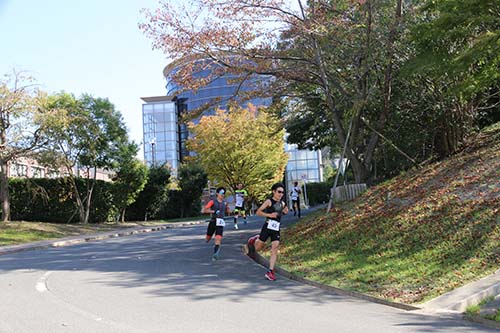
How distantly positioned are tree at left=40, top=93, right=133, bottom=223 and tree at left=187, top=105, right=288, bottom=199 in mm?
11681

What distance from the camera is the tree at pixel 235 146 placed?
42875 mm

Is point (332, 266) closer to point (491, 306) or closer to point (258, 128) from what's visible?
point (491, 306)

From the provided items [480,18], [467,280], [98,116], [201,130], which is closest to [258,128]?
[201,130]

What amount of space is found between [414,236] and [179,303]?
5.47 metres

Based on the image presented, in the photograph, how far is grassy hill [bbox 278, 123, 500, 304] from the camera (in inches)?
330

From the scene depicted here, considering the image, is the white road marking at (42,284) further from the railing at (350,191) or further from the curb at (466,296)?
the railing at (350,191)

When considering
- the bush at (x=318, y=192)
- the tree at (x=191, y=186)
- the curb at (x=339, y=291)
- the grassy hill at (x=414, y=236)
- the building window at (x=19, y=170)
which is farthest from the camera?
the bush at (x=318, y=192)

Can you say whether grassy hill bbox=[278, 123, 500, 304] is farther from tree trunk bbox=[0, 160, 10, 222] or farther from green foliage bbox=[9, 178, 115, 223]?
green foliage bbox=[9, 178, 115, 223]

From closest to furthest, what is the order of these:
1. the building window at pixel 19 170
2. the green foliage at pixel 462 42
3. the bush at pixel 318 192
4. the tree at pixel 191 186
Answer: the green foliage at pixel 462 42 < the building window at pixel 19 170 < the tree at pixel 191 186 < the bush at pixel 318 192

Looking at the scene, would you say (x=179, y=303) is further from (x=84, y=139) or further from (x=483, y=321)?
(x=84, y=139)

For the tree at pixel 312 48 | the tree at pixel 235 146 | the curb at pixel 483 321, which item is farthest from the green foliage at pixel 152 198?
the curb at pixel 483 321

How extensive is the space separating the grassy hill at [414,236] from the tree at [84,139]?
49.7 feet

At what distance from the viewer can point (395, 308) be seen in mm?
7320

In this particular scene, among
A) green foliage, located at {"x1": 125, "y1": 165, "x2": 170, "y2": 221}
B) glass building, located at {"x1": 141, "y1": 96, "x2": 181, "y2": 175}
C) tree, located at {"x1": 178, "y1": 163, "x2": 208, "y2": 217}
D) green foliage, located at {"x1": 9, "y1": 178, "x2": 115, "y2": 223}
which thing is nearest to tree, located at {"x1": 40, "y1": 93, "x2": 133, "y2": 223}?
green foliage, located at {"x1": 9, "y1": 178, "x2": 115, "y2": 223}
